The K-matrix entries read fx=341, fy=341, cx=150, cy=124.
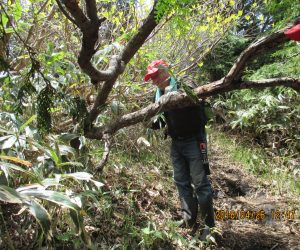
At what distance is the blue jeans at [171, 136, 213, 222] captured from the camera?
3.55m

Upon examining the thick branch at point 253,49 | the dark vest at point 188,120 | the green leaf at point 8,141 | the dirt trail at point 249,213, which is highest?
the thick branch at point 253,49

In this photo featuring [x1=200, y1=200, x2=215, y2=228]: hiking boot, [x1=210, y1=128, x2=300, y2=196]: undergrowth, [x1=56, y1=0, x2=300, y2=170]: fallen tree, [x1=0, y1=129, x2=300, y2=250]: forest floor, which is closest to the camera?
[x1=56, y1=0, x2=300, y2=170]: fallen tree

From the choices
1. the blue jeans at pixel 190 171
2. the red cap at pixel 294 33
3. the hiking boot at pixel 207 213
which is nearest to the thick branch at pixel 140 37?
the red cap at pixel 294 33

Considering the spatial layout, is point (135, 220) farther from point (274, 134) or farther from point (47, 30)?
point (274, 134)

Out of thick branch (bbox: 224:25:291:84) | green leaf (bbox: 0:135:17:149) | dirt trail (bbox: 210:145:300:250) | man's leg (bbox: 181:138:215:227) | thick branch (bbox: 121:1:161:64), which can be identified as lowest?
dirt trail (bbox: 210:145:300:250)

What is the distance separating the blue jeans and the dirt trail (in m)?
0.49

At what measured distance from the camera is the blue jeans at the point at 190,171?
3.55m

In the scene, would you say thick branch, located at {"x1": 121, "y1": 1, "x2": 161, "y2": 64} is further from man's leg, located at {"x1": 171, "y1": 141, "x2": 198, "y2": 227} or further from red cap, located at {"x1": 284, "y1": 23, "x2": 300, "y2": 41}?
man's leg, located at {"x1": 171, "y1": 141, "x2": 198, "y2": 227}

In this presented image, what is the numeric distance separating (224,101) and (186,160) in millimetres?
4493

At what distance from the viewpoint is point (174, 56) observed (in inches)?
213

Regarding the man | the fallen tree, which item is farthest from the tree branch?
the man

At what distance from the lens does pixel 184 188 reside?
3.80 m

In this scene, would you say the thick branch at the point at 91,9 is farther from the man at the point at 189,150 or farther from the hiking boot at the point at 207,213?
the hiking boot at the point at 207,213

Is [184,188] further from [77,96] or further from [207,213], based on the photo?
[77,96]
